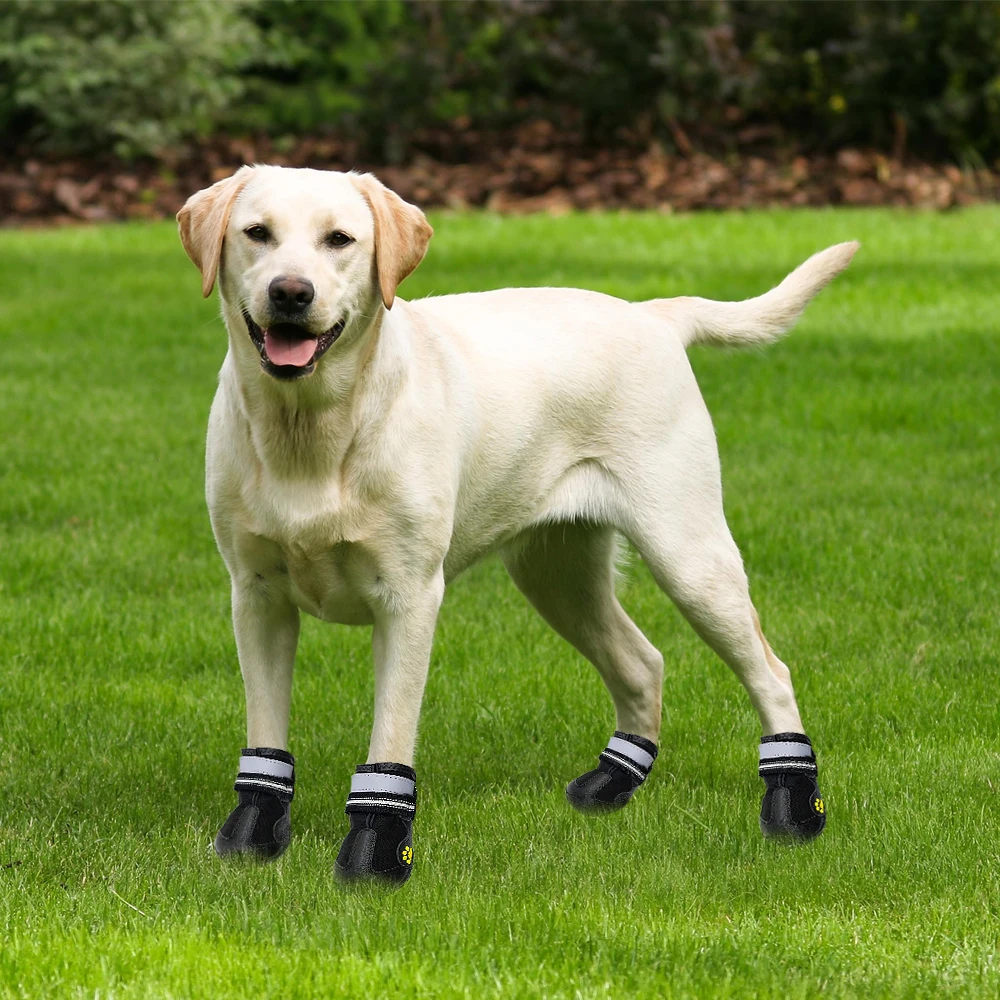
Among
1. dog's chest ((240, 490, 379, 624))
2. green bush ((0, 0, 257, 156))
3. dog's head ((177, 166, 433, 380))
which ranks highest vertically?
green bush ((0, 0, 257, 156))

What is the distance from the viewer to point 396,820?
387 centimetres

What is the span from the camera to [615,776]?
15.0 ft

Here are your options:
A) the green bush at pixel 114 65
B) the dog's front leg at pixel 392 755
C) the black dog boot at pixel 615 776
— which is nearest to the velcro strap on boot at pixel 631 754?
the black dog boot at pixel 615 776

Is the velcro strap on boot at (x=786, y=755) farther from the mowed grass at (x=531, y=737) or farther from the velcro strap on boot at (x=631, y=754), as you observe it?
the velcro strap on boot at (x=631, y=754)

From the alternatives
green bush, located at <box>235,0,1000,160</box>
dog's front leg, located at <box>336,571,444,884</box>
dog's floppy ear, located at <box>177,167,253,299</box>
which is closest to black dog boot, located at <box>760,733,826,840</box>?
dog's front leg, located at <box>336,571,444,884</box>

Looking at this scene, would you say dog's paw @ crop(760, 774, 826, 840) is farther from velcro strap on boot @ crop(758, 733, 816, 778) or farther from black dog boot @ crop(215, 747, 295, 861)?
black dog boot @ crop(215, 747, 295, 861)

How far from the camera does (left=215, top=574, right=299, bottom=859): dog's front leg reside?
13.3ft

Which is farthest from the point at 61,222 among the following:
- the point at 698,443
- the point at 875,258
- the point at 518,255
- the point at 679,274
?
the point at 698,443

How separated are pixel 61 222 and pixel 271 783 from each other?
11376mm

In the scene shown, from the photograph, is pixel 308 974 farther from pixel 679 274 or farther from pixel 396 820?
pixel 679 274

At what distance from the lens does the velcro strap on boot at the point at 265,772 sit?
13.5ft

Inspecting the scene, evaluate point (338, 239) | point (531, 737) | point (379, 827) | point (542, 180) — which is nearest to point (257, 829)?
point (379, 827)

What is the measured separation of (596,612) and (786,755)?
28.6 inches

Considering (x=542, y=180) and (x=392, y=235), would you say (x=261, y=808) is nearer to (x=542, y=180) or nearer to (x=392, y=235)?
(x=392, y=235)
